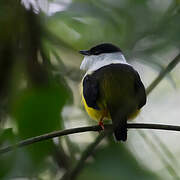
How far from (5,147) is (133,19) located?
3.92ft

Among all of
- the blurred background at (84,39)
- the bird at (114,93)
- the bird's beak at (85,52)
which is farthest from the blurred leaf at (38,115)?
the bird's beak at (85,52)

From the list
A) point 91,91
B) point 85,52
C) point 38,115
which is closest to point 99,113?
point 91,91

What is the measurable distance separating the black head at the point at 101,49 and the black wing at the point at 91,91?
298 millimetres

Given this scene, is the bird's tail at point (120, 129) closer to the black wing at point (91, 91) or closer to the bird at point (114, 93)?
the bird at point (114, 93)

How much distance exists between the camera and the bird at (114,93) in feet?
7.21

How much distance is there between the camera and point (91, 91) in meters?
2.41

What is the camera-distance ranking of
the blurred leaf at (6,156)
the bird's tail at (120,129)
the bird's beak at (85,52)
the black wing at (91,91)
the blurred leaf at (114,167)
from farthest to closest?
the bird's beak at (85,52) → the black wing at (91,91) → the bird's tail at (120,129) → the blurred leaf at (114,167) → the blurred leaf at (6,156)

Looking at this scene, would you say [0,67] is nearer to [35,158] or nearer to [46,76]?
[46,76]

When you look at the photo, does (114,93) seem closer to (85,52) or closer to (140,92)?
(140,92)

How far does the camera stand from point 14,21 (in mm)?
1983

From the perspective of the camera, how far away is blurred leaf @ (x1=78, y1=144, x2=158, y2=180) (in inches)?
70.6

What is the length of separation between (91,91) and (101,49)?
2.41ft

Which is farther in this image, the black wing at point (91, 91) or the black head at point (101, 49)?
the black head at point (101, 49)

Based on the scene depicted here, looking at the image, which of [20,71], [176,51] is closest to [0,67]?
[20,71]
